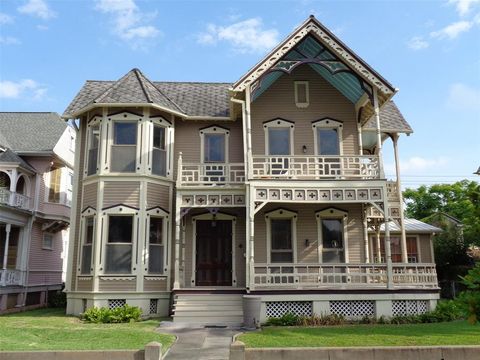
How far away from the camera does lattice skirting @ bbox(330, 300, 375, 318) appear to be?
49.0 ft

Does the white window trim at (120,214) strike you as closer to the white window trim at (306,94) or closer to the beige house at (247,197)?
the beige house at (247,197)

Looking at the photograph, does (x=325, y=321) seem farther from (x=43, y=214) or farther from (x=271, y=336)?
(x=43, y=214)

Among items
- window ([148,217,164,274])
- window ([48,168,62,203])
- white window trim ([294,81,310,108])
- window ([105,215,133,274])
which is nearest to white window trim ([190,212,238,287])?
window ([148,217,164,274])

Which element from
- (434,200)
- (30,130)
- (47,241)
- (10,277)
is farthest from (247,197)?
(434,200)

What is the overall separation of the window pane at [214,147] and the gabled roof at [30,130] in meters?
8.88

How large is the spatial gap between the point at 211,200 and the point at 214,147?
3103 mm

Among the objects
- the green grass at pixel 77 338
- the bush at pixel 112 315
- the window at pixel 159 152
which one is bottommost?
the green grass at pixel 77 338

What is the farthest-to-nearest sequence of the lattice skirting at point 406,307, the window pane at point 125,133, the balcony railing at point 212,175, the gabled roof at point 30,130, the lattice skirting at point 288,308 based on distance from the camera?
the gabled roof at point 30,130 → the window pane at point 125,133 → the balcony railing at point 212,175 → the lattice skirting at point 406,307 → the lattice skirting at point 288,308

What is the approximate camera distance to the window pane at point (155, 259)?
1692 centimetres

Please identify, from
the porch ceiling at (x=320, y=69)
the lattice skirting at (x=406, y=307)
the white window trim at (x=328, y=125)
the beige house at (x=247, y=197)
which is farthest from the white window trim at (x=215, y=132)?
the lattice skirting at (x=406, y=307)

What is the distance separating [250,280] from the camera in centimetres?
1489

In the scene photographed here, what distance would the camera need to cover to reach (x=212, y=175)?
1772 centimetres

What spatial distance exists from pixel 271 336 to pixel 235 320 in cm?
331

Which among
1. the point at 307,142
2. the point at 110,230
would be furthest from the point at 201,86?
the point at 110,230
